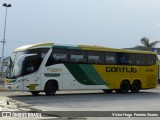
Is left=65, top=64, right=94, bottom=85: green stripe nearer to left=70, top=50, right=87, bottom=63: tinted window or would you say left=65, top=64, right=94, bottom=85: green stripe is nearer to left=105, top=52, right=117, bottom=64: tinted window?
left=70, top=50, right=87, bottom=63: tinted window

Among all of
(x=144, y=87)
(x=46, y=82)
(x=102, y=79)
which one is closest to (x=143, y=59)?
(x=144, y=87)

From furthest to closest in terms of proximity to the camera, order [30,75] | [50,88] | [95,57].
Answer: [95,57], [50,88], [30,75]

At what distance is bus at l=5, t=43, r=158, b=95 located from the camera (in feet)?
76.7

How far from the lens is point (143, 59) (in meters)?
30.2

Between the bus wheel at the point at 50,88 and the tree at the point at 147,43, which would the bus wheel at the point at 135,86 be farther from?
the tree at the point at 147,43

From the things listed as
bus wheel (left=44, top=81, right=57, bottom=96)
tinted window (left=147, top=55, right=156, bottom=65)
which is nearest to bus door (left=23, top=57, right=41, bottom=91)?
bus wheel (left=44, top=81, right=57, bottom=96)

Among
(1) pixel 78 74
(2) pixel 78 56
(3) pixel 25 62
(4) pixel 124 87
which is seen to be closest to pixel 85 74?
(1) pixel 78 74

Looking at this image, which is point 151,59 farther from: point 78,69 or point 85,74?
point 78,69

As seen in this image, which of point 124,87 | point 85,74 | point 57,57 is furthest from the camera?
point 124,87

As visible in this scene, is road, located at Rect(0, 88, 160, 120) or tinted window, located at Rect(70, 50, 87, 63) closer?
road, located at Rect(0, 88, 160, 120)

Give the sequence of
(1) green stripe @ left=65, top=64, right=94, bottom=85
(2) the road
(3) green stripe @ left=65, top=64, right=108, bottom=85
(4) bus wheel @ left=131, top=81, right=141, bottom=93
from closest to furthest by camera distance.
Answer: (2) the road < (1) green stripe @ left=65, top=64, right=94, bottom=85 < (3) green stripe @ left=65, top=64, right=108, bottom=85 < (4) bus wheel @ left=131, top=81, right=141, bottom=93

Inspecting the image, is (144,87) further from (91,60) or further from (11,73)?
(11,73)

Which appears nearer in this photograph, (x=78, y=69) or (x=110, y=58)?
(x=78, y=69)

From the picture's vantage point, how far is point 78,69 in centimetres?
2569
